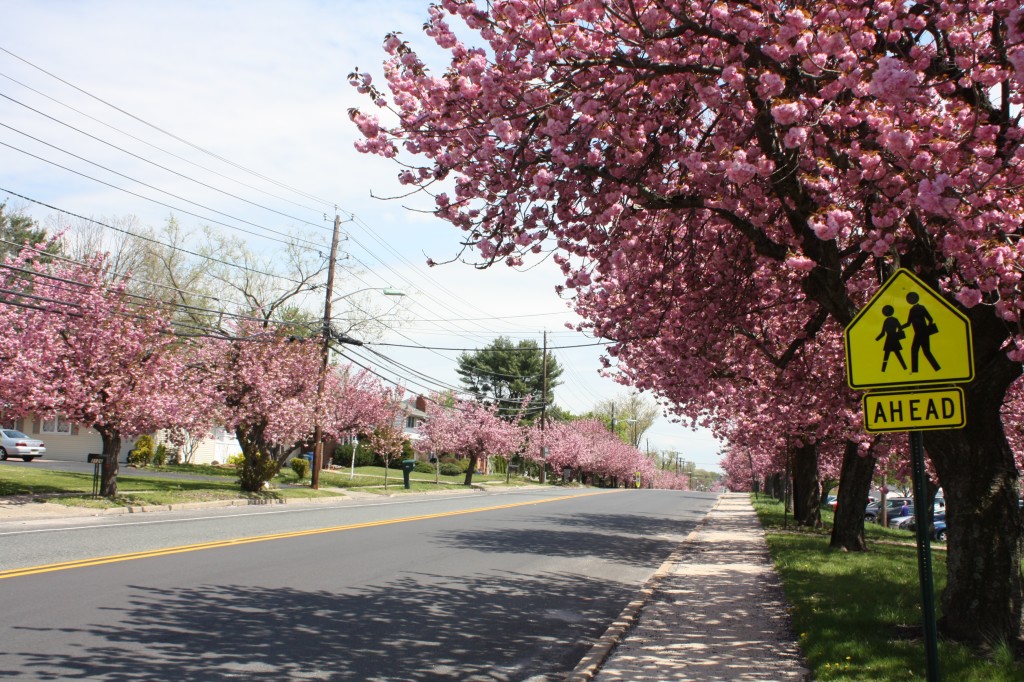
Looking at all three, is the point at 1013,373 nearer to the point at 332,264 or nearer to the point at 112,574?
the point at 112,574

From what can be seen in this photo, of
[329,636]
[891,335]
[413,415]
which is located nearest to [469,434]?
[413,415]

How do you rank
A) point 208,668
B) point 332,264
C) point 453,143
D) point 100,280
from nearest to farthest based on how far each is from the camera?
point 208,668 < point 453,143 < point 100,280 < point 332,264

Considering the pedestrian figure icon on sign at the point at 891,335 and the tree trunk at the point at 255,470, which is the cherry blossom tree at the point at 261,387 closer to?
the tree trunk at the point at 255,470

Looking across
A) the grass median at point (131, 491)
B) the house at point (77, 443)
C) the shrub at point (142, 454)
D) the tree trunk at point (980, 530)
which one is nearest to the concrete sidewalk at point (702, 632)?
the tree trunk at point (980, 530)

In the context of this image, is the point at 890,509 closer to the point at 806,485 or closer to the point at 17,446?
the point at 806,485

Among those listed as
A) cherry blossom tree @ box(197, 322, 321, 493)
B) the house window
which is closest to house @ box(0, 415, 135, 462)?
the house window

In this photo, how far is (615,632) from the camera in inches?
344

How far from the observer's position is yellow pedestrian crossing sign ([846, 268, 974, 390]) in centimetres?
506

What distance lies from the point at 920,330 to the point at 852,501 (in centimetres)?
1355

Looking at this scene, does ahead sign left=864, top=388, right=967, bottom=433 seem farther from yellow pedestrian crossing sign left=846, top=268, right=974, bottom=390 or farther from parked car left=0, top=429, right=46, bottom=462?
parked car left=0, top=429, right=46, bottom=462

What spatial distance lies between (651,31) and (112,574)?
9.06m

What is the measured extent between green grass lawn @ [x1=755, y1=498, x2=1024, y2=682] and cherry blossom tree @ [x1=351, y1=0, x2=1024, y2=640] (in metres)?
0.75

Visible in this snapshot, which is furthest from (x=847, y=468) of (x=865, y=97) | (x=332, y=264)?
(x=332, y=264)

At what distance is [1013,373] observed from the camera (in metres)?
8.27
